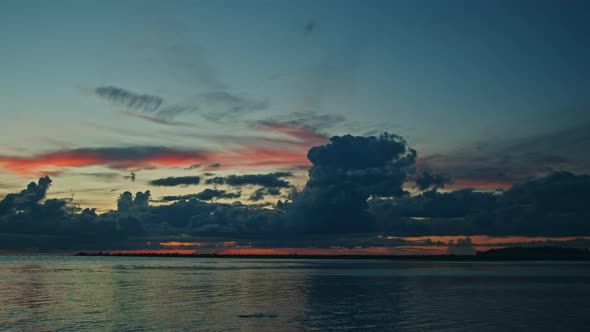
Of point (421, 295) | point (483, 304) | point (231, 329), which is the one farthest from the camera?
point (421, 295)

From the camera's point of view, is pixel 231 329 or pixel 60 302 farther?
pixel 60 302

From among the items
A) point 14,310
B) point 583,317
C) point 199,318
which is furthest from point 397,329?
point 14,310

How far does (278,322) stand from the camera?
49.9 meters

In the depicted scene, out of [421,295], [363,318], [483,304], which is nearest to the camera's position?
[363,318]

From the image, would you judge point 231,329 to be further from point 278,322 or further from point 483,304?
point 483,304

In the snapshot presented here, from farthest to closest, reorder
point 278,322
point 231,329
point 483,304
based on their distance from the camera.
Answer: point 483,304
point 278,322
point 231,329

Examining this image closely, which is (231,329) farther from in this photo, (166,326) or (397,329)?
(397,329)

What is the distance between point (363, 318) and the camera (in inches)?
2099

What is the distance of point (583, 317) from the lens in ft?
180

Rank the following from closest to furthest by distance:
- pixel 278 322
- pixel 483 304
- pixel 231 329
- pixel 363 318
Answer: pixel 231 329 < pixel 278 322 < pixel 363 318 < pixel 483 304

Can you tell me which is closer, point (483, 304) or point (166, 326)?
point (166, 326)

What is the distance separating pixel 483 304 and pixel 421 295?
14144 millimetres

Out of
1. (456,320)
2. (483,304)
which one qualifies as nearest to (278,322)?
(456,320)

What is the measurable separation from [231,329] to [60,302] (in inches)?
1284
